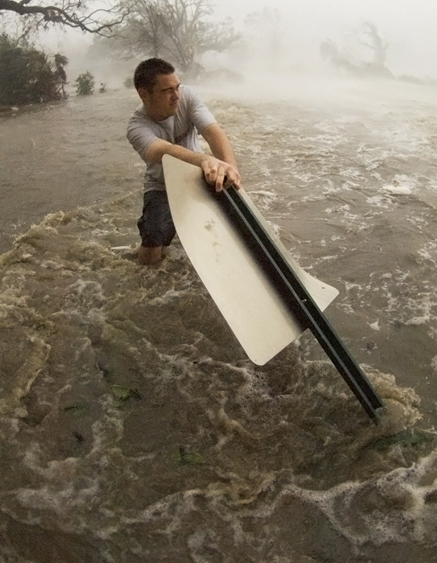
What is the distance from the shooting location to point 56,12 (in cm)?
1046

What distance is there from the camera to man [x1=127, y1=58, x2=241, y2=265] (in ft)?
7.73

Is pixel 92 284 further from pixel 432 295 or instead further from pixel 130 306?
pixel 432 295

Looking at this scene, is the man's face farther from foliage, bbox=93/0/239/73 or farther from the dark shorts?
foliage, bbox=93/0/239/73

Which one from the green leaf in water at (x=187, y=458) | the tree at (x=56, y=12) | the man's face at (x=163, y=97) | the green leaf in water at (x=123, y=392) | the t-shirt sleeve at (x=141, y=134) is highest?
the tree at (x=56, y=12)

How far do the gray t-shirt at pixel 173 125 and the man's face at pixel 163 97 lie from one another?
72 millimetres

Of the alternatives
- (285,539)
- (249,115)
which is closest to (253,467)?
(285,539)

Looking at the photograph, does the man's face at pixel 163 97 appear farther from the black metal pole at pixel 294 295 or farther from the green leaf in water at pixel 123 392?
the green leaf in water at pixel 123 392

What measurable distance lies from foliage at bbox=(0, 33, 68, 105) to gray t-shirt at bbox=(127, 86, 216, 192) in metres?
9.78

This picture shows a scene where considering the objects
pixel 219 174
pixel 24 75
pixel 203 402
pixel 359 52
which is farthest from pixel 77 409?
pixel 359 52

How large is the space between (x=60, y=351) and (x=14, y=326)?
482mm

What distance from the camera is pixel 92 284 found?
11.0ft

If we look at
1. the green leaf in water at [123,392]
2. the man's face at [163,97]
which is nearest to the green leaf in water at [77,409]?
the green leaf in water at [123,392]

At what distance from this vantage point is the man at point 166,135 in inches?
92.8

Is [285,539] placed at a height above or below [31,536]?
below
